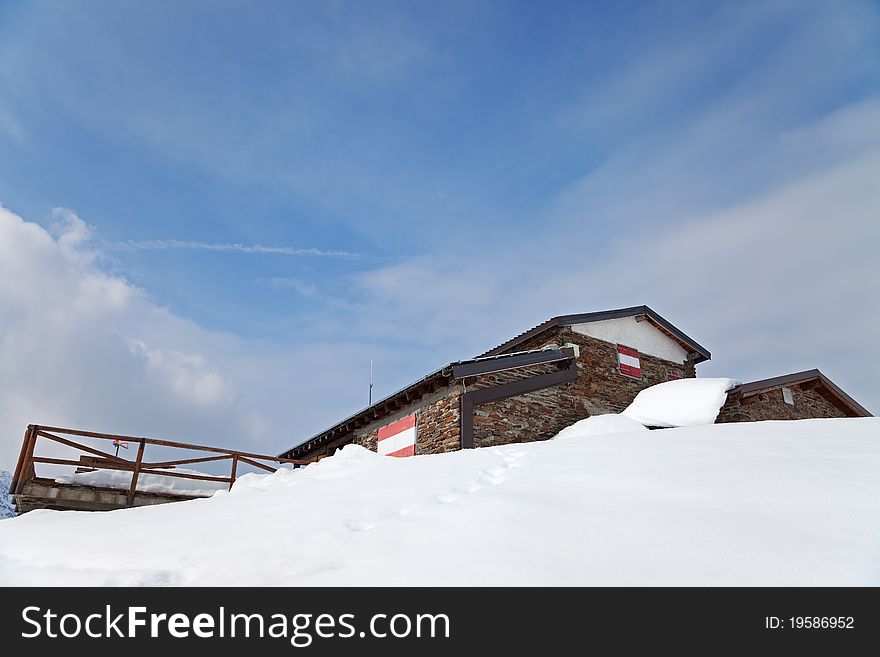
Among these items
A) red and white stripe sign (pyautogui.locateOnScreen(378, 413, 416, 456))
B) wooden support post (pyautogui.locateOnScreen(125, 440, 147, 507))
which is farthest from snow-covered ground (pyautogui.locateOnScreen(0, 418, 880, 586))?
red and white stripe sign (pyautogui.locateOnScreen(378, 413, 416, 456))

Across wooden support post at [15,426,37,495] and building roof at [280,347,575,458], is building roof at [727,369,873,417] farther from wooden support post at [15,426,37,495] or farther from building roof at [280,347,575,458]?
wooden support post at [15,426,37,495]

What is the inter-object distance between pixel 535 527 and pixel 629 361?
1451 cm

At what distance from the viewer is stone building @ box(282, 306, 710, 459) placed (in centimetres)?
1329

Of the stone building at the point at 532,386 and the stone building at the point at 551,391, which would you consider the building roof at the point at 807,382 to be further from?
the stone building at the point at 532,386

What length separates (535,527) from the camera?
443 centimetres

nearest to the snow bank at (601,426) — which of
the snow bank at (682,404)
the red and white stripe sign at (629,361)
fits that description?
the snow bank at (682,404)

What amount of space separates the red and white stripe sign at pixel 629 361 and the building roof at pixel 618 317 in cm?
108

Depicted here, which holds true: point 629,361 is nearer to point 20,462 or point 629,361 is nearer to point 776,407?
point 776,407

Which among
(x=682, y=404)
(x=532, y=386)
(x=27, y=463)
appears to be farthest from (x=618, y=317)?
(x=27, y=463)

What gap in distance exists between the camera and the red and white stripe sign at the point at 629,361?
17647 mm

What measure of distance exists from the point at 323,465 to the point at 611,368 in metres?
11.0
